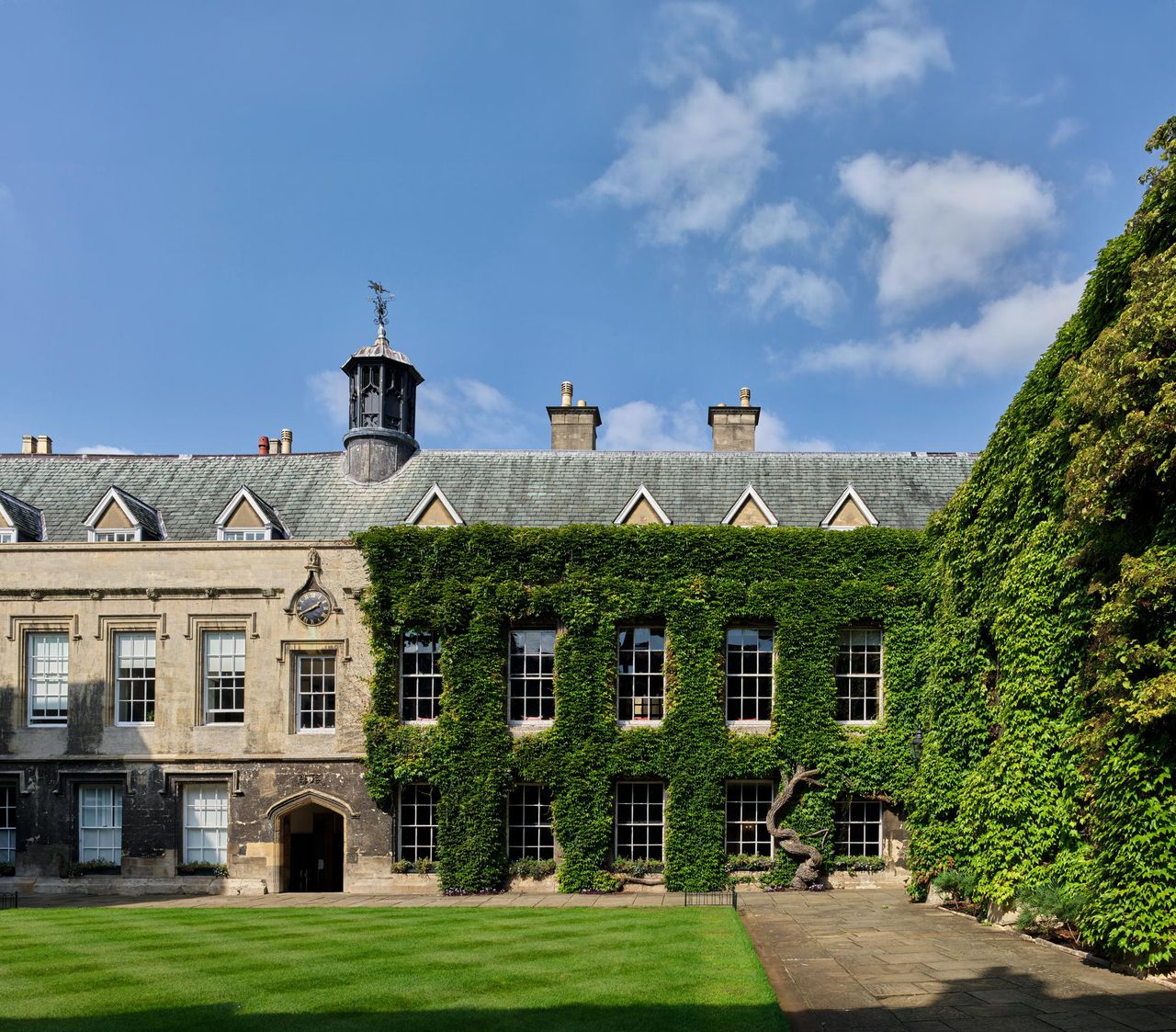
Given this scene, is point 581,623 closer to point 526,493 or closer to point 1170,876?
point 526,493

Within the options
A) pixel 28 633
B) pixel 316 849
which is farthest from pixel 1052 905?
pixel 28 633

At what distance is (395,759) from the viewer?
25.1 m

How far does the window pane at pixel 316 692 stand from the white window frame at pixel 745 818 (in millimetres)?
11418

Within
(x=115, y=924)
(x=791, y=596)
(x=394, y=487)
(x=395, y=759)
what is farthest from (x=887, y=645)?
(x=115, y=924)

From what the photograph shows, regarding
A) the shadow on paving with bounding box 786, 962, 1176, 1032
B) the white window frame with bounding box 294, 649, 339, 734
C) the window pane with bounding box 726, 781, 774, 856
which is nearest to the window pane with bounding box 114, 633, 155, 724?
the white window frame with bounding box 294, 649, 339, 734

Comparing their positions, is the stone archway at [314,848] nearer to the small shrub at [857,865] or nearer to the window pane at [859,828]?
the small shrub at [857,865]

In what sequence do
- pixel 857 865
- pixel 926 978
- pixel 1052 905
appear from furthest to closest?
pixel 857 865 → pixel 1052 905 → pixel 926 978

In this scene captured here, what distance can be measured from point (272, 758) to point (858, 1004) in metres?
18.4

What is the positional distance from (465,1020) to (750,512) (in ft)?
63.0

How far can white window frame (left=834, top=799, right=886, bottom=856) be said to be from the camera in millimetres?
25156

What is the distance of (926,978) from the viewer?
1358cm

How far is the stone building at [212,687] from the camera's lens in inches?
1005

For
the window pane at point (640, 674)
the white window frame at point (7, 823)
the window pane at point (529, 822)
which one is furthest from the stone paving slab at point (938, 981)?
the white window frame at point (7, 823)

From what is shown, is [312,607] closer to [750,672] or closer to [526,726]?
[526,726]
